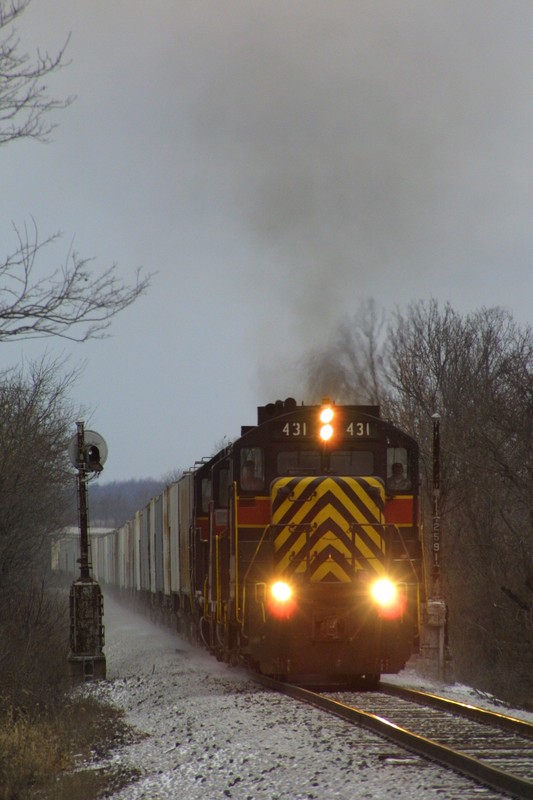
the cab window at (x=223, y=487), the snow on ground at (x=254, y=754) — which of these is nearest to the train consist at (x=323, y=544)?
the cab window at (x=223, y=487)

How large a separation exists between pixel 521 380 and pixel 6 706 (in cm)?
1807

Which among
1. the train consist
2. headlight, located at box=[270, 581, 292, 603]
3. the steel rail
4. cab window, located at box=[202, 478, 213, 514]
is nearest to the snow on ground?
the train consist

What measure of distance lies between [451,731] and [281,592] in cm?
348

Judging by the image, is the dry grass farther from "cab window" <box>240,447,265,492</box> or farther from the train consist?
"cab window" <box>240,447,265,492</box>

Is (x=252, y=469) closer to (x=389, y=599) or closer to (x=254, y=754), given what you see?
(x=389, y=599)

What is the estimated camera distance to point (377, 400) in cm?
4606

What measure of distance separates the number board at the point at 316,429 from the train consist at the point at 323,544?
0.04 ft

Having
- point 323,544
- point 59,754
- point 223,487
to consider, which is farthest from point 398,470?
point 59,754

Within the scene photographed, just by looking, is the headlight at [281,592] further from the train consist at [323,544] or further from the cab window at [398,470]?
the cab window at [398,470]

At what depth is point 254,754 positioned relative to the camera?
8172 mm

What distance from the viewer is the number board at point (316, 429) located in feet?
43.8

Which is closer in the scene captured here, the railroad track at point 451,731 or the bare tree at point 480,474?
the railroad track at point 451,731

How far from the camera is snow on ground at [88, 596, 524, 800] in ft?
22.9

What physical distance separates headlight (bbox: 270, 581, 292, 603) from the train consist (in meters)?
0.01
